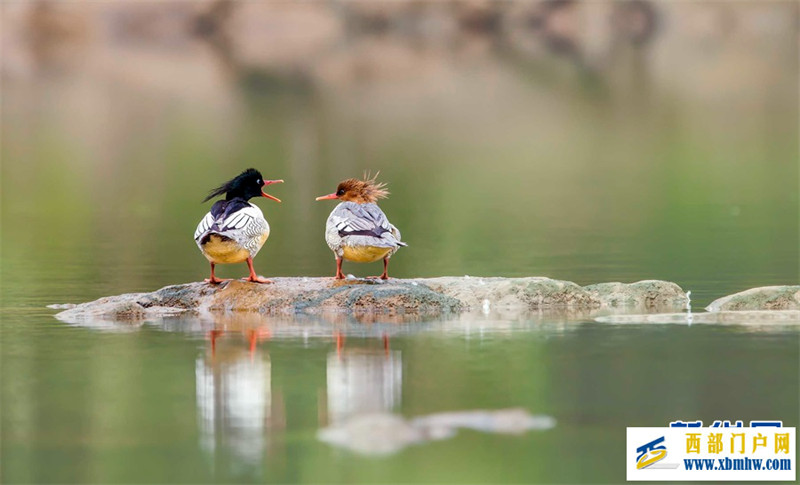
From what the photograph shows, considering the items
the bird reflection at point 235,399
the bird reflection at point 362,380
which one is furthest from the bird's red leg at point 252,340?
the bird reflection at point 362,380

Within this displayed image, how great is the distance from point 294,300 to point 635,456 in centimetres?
487

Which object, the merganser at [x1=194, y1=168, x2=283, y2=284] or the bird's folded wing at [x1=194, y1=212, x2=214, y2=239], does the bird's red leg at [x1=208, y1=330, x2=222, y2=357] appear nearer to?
the merganser at [x1=194, y1=168, x2=283, y2=284]

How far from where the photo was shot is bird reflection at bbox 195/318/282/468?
8688mm

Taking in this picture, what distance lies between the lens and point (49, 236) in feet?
68.3

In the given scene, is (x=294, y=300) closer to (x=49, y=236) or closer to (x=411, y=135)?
(x=49, y=236)

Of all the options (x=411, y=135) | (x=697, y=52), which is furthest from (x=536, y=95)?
(x=697, y=52)

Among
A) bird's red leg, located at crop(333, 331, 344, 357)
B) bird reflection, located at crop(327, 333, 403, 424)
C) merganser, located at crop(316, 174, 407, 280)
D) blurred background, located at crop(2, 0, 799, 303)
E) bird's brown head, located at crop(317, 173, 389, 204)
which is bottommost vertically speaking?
bird reflection, located at crop(327, 333, 403, 424)

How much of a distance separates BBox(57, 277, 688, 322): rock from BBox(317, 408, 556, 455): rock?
3.47 metres

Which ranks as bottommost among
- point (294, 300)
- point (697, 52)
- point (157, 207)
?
point (294, 300)

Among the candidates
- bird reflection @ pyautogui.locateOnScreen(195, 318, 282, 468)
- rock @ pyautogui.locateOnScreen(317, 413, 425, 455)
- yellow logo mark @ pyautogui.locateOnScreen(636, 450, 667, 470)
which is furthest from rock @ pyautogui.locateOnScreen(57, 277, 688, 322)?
yellow logo mark @ pyautogui.locateOnScreen(636, 450, 667, 470)

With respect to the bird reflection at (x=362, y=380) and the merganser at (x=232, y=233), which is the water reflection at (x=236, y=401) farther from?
the merganser at (x=232, y=233)

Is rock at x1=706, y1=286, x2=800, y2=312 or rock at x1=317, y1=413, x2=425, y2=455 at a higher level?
rock at x1=706, y1=286, x2=800, y2=312

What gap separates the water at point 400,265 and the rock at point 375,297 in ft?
1.43

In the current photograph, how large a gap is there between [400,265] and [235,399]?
7.54 metres
